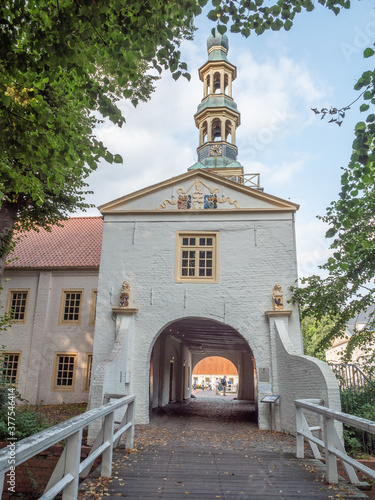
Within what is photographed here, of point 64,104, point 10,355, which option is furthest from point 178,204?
point 10,355

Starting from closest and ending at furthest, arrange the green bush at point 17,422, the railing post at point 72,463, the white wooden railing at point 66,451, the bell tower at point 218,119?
the white wooden railing at point 66,451 → the railing post at point 72,463 → the green bush at point 17,422 → the bell tower at point 218,119

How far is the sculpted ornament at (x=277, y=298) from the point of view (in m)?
11.7

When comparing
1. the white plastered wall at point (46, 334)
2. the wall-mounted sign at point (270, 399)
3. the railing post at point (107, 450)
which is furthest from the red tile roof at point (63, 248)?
the railing post at point (107, 450)

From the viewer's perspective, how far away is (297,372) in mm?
10109

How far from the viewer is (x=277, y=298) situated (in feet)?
38.6

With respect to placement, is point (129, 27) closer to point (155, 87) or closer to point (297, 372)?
point (297, 372)

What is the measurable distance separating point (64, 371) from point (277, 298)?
981 cm

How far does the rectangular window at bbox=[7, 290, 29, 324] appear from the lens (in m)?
17.6

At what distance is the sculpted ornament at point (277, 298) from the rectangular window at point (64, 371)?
9.21 meters

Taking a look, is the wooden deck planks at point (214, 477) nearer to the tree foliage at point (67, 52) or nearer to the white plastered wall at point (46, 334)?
the tree foliage at point (67, 52)

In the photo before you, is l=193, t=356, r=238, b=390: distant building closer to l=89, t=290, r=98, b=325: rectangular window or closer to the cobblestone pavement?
l=89, t=290, r=98, b=325: rectangular window

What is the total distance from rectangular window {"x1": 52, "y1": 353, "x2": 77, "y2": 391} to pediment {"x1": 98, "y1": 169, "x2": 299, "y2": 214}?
23.4ft

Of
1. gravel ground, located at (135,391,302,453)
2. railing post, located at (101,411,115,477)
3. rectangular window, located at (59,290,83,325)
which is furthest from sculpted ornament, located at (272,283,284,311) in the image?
rectangular window, located at (59,290,83,325)

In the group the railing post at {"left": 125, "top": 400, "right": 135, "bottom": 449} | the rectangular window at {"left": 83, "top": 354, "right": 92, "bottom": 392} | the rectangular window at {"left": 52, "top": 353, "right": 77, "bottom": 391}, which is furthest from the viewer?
the rectangular window at {"left": 52, "top": 353, "right": 77, "bottom": 391}
